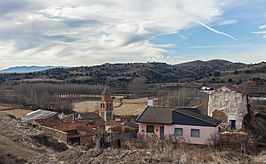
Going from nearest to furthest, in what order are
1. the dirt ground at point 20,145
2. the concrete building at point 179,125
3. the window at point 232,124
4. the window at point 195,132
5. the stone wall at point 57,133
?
1. the dirt ground at point 20,145
2. the concrete building at point 179,125
3. the window at point 195,132
4. the window at point 232,124
5. the stone wall at point 57,133

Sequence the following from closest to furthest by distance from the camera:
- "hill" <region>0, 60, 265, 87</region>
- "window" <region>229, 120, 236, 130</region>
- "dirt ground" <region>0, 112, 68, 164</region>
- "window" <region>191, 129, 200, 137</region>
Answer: "dirt ground" <region>0, 112, 68, 164</region>, "window" <region>191, 129, 200, 137</region>, "window" <region>229, 120, 236, 130</region>, "hill" <region>0, 60, 265, 87</region>

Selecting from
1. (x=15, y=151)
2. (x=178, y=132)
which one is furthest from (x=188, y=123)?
(x=15, y=151)

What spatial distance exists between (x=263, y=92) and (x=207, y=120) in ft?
145

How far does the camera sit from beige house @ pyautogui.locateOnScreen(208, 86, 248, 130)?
70.3 ft

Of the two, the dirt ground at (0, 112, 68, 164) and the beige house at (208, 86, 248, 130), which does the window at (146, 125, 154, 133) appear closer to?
the beige house at (208, 86, 248, 130)

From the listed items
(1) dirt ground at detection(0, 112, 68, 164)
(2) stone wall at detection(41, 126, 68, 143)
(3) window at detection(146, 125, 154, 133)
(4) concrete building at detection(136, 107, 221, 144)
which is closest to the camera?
(1) dirt ground at detection(0, 112, 68, 164)

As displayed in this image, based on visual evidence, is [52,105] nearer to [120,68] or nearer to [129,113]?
[129,113]

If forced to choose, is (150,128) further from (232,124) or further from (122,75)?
(122,75)

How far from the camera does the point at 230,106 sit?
21.7 m

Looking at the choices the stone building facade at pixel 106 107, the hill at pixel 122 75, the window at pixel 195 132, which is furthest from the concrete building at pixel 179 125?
the hill at pixel 122 75

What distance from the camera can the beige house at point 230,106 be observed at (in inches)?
844

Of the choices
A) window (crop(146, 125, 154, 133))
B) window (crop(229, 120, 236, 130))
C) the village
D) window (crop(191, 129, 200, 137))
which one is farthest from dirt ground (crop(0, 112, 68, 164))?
window (crop(229, 120, 236, 130))

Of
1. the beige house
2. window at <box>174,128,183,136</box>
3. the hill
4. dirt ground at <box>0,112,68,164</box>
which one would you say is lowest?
window at <box>174,128,183,136</box>

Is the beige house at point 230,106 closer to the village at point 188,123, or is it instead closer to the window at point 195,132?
the village at point 188,123
